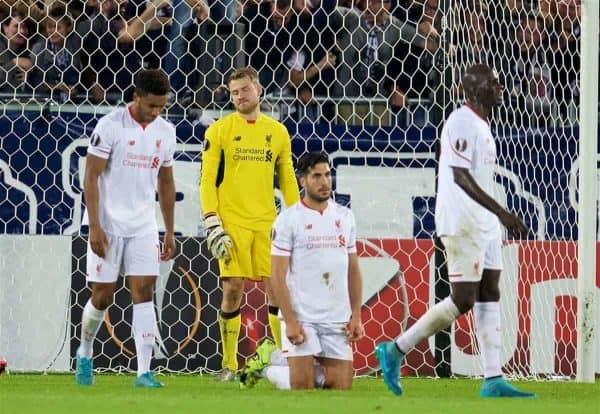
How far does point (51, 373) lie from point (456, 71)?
11.7 feet

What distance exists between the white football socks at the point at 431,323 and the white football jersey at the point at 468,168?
0.38 m

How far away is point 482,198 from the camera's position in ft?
24.6

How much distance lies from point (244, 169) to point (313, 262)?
144 centimetres

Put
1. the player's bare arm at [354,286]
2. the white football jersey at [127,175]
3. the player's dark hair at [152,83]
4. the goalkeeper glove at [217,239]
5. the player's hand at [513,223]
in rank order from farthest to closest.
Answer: the goalkeeper glove at [217,239]
the white football jersey at [127,175]
the player's dark hair at [152,83]
the player's bare arm at [354,286]
the player's hand at [513,223]

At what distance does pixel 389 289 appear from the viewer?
10.6 m

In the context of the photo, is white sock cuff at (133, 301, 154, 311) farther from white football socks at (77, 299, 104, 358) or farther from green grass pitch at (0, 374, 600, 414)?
green grass pitch at (0, 374, 600, 414)

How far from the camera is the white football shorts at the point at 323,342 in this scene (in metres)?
8.02

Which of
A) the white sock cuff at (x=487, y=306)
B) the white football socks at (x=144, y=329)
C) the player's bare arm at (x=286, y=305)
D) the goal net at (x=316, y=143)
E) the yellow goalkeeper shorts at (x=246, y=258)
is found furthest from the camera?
the goal net at (x=316, y=143)

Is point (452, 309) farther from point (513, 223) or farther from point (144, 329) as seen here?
point (144, 329)

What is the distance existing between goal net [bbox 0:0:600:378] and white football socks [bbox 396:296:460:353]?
2.85 meters

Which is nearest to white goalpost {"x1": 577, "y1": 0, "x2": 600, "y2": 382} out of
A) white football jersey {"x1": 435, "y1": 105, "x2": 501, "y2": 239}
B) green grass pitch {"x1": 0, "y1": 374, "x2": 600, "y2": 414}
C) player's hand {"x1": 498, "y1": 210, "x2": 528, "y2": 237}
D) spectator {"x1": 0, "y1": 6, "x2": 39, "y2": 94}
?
green grass pitch {"x1": 0, "y1": 374, "x2": 600, "y2": 414}

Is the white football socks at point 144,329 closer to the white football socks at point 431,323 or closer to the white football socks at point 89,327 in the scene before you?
the white football socks at point 89,327

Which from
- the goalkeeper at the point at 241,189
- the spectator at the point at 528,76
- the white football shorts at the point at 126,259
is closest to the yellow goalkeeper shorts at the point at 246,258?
the goalkeeper at the point at 241,189

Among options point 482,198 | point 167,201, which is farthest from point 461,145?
point 167,201
